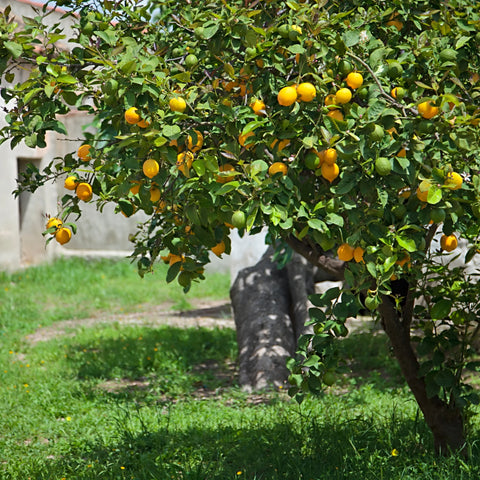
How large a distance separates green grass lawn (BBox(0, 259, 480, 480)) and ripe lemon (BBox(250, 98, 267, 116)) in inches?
68.2

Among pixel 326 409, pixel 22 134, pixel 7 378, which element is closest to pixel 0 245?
pixel 7 378

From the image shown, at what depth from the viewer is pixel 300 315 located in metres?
5.86

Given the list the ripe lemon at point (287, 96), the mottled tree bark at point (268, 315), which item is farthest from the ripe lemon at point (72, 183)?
→ the mottled tree bark at point (268, 315)

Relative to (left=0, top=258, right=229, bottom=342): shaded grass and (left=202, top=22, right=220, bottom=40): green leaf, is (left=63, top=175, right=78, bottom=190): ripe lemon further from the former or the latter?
(left=0, top=258, right=229, bottom=342): shaded grass

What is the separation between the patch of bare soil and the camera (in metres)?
7.76

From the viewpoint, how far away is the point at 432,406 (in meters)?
3.29

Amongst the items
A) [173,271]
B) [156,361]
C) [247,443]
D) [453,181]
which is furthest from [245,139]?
[156,361]

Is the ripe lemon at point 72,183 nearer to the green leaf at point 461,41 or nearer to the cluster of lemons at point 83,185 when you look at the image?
the cluster of lemons at point 83,185

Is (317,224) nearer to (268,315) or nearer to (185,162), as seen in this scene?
(185,162)

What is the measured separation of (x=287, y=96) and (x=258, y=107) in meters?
0.19

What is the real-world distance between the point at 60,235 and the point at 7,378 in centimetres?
354

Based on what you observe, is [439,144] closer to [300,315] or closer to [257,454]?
[257,454]

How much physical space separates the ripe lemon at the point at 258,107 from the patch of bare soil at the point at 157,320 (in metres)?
5.40

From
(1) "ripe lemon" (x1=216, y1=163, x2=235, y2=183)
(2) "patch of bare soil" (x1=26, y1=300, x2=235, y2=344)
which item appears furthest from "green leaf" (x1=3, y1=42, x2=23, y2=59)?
(2) "patch of bare soil" (x1=26, y1=300, x2=235, y2=344)
